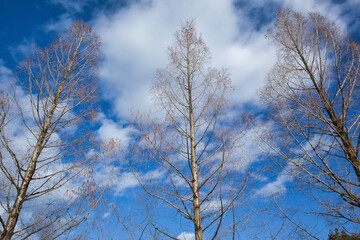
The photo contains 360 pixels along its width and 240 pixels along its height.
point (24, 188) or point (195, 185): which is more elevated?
point (24, 188)

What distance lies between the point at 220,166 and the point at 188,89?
2357mm

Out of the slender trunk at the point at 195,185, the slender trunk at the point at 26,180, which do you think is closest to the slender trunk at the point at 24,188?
the slender trunk at the point at 26,180

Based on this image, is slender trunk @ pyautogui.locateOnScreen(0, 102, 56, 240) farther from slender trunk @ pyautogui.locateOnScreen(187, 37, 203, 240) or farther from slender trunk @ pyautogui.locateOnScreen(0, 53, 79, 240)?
slender trunk @ pyautogui.locateOnScreen(187, 37, 203, 240)

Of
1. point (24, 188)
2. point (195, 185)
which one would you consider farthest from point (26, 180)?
point (195, 185)

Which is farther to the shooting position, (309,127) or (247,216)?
(309,127)

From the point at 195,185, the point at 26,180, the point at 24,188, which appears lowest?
the point at 195,185

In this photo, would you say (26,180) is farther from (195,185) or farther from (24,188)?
(195,185)

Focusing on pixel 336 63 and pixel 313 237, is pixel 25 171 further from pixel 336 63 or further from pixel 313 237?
pixel 336 63

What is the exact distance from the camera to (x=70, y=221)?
403 centimetres

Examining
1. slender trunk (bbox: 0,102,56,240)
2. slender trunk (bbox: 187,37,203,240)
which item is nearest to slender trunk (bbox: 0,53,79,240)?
slender trunk (bbox: 0,102,56,240)

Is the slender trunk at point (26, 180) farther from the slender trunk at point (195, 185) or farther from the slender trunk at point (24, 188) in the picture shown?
the slender trunk at point (195, 185)

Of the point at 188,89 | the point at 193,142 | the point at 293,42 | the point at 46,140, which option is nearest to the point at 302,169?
the point at 193,142

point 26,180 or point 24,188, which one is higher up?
point 26,180

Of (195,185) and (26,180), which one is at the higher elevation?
(26,180)
